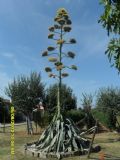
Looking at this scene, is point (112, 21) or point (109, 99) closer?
point (112, 21)

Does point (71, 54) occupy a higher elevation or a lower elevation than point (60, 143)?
higher

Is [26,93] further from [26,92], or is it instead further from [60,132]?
[60,132]

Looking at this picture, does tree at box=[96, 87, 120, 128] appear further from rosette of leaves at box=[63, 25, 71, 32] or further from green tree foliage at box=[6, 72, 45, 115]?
rosette of leaves at box=[63, 25, 71, 32]

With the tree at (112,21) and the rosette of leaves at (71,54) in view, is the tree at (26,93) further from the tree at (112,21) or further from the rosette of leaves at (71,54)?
the tree at (112,21)

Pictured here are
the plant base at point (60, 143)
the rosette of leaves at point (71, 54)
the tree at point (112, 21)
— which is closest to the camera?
the tree at point (112, 21)

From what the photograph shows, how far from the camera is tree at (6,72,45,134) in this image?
1237 inches

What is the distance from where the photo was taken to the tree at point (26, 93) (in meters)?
31.4

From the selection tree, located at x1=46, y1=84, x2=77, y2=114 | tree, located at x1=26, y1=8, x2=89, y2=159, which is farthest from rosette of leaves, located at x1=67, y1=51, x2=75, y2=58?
tree, located at x1=46, y1=84, x2=77, y2=114

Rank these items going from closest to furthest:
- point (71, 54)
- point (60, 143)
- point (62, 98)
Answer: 1. point (60, 143)
2. point (71, 54)
3. point (62, 98)

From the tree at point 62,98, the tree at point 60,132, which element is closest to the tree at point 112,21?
the tree at point 60,132

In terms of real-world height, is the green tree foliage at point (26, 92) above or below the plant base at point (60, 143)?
above

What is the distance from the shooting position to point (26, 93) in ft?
103

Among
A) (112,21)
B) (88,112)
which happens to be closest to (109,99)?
(88,112)

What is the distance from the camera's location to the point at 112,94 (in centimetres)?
3500
